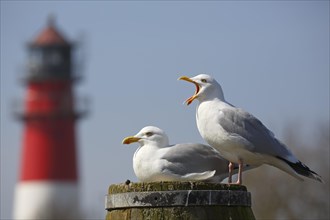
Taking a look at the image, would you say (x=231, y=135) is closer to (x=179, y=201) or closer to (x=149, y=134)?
(x=149, y=134)

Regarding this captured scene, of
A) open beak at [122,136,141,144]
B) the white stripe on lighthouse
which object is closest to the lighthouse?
the white stripe on lighthouse

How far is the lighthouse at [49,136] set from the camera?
45.1 meters

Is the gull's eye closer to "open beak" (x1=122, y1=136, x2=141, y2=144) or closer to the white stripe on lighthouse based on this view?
"open beak" (x1=122, y1=136, x2=141, y2=144)

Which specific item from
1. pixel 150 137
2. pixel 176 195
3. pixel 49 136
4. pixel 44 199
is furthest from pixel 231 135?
pixel 49 136

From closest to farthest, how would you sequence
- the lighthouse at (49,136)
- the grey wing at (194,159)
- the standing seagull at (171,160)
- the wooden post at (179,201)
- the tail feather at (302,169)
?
the wooden post at (179,201) → the tail feather at (302,169) → the standing seagull at (171,160) → the grey wing at (194,159) → the lighthouse at (49,136)

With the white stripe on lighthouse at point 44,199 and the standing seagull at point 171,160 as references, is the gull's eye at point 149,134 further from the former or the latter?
the white stripe on lighthouse at point 44,199

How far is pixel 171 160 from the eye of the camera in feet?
19.6

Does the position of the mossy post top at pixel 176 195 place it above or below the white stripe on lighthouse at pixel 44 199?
below

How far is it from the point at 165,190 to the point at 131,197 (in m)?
0.17

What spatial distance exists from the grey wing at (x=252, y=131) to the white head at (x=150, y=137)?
424 mm

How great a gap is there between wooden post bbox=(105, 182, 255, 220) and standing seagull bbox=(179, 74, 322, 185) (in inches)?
39.7

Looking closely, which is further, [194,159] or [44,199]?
[44,199]

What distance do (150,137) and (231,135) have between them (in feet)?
1.68

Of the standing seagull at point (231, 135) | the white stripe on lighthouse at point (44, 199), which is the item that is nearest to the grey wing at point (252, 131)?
the standing seagull at point (231, 135)
